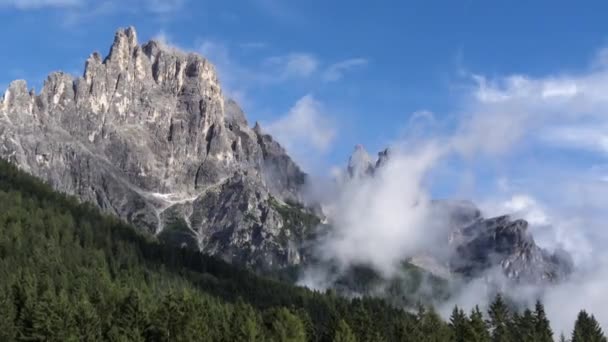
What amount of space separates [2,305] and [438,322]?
8305cm

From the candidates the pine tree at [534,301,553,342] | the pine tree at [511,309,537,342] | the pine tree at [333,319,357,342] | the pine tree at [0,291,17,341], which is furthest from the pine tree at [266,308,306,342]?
the pine tree at [511,309,537,342]

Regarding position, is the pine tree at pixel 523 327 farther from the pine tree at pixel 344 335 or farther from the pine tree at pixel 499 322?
the pine tree at pixel 344 335

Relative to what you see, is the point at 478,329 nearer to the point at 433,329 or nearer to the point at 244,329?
the point at 433,329

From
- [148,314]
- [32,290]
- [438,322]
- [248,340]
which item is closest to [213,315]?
[148,314]

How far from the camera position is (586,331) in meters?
174

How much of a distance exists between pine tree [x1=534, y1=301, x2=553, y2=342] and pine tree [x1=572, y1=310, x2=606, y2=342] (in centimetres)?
514

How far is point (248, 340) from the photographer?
416 ft

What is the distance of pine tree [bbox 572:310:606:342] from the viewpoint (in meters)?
165

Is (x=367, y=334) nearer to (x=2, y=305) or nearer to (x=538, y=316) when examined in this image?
(x=538, y=316)

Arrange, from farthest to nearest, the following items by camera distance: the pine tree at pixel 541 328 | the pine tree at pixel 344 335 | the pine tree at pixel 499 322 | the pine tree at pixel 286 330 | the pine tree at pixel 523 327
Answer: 1. the pine tree at pixel 499 322
2. the pine tree at pixel 523 327
3. the pine tree at pixel 541 328
4. the pine tree at pixel 286 330
5. the pine tree at pixel 344 335

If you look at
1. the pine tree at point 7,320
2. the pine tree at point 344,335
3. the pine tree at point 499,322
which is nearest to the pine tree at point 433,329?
the pine tree at point 499,322

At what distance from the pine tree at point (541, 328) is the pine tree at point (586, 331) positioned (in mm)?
5137

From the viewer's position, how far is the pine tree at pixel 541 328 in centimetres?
16165

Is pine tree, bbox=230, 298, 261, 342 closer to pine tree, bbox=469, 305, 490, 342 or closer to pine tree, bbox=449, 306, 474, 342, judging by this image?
pine tree, bbox=449, 306, 474, 342
